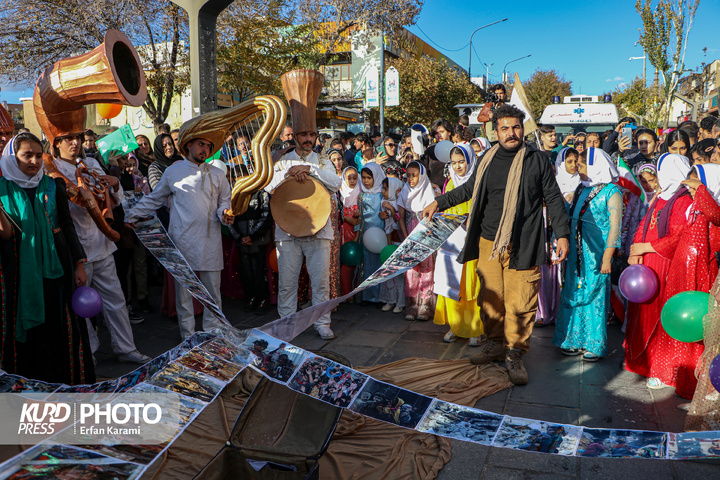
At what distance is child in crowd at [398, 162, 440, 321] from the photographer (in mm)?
5289

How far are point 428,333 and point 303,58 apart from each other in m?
14.3

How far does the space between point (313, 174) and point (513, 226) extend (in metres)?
1.72

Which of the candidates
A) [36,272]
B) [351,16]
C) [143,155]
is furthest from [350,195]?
[351,16]

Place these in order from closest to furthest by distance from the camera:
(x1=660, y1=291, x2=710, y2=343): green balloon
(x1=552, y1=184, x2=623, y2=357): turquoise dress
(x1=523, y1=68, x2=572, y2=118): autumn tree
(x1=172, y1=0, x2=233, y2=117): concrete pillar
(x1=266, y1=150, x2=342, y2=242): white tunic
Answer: (x1=660, y1=291, x2=710, y2=343): green balloon → (x1=552, y1=184, x2=623, y2=357): turquoise dress → (x1=172, y1=0, x2=233, y2=117): concrete pillar → (x1=266, y1=150, x2=342, y2=242): white tunic → (x1=523, y1=68, x2=572, y2=118): autumn tree

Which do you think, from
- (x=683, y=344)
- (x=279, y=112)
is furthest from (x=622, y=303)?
(x=279, y=112)

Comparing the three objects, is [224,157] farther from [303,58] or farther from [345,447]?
[303,58]

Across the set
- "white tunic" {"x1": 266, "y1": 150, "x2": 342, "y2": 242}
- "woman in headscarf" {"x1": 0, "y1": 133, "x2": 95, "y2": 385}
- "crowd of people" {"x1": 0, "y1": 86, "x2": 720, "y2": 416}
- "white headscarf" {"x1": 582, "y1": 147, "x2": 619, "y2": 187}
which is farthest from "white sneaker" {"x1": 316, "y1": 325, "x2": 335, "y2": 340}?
"white headscarf" {"x1": 582, "y1": 147, "x2": 619, "y2": 187}

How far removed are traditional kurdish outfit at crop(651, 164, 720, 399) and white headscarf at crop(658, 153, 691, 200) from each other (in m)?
0.09

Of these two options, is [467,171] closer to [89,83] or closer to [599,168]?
[599,168]

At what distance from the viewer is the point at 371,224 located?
5.78m

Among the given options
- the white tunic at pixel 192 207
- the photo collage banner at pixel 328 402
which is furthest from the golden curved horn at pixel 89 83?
the photo collage banner at pixel 328 402

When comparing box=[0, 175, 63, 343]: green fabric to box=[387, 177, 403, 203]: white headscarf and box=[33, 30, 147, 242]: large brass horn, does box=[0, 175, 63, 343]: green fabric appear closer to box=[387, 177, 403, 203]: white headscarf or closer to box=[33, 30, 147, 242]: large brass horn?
box=[33, 30, 147, 242]: large brass horn

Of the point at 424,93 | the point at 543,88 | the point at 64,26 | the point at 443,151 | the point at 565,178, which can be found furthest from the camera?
the point at 543,88
